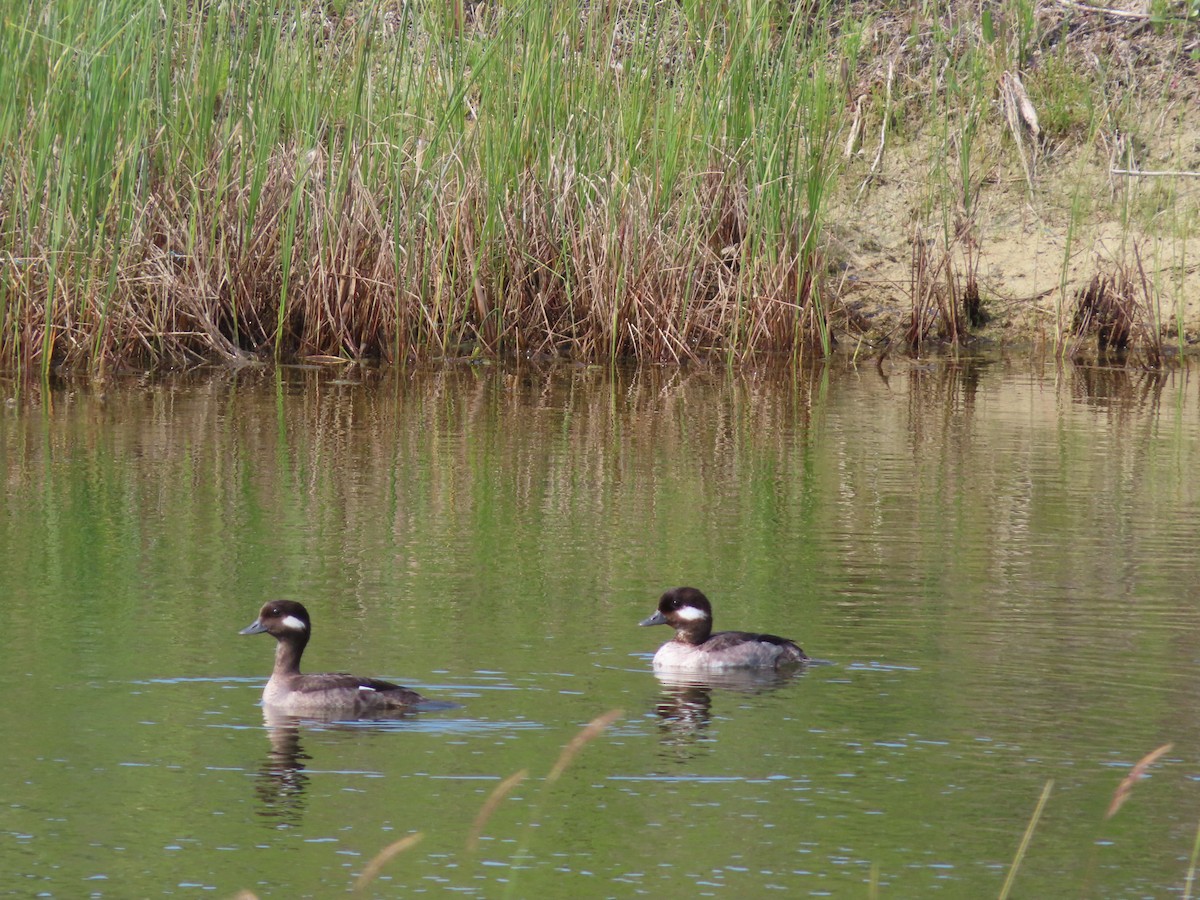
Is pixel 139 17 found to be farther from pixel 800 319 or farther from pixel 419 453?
pixel 800 319

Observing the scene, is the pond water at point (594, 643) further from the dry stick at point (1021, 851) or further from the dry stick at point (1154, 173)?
the dry stick at point (1154, 173)

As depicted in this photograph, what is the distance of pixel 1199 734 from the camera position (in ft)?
20.9

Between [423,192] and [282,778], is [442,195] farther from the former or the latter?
[282,778]

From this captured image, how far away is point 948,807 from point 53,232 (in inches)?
355

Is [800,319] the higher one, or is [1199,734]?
[800,319]

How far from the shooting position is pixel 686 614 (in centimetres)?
763

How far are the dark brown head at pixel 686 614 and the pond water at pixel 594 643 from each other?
0.15 m

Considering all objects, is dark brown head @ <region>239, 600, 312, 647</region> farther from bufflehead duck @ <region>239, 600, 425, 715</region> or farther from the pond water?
the pond water

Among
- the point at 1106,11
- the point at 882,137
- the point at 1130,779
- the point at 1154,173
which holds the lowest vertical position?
the point at 1130,779

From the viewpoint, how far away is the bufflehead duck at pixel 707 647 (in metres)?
7.24

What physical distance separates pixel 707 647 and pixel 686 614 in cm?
29

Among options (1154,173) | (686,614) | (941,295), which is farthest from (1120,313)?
(686,614)


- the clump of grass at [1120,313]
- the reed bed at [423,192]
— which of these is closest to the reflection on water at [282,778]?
the reed bed at [423,192]

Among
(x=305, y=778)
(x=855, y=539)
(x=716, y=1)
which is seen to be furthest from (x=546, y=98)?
(x=305, y=778)
